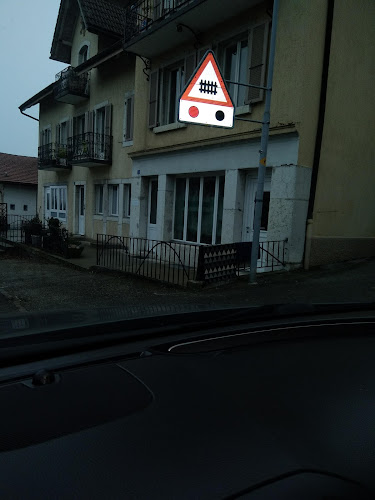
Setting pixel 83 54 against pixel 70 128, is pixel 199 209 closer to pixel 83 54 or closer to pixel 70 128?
pixel 70 128

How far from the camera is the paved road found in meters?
6.99

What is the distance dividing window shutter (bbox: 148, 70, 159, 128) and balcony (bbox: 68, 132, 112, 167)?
12.8ft

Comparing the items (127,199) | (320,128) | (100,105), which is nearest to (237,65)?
(320,128)

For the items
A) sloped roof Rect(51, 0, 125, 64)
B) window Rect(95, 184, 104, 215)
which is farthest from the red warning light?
sloped roof Rect(51, 0, 125, 64)

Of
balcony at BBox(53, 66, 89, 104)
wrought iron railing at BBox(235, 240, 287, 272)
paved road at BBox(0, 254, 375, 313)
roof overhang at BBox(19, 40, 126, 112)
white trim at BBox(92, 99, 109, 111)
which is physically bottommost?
paved road at BBox(0, 254, 375, 313)

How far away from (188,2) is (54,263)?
8.22 metres

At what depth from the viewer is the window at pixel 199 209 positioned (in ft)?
35.4

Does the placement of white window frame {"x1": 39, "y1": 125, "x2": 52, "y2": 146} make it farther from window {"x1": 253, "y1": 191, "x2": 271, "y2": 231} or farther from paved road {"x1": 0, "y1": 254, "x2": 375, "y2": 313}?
window {"x1": 253, "y1": 191, "x2": 271, "y2": 231}

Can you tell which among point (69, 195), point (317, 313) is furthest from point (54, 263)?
point (317, 313)

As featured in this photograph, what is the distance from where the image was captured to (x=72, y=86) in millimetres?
17062

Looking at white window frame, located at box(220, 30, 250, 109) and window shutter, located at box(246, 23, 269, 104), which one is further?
white window frame, located at box(220, 30, 250, 109)

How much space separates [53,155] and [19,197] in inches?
459

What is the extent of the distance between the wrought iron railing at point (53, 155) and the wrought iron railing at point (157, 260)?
18.3 ft

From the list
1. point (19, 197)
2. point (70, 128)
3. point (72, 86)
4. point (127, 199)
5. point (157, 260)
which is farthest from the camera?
point (19, 197)
